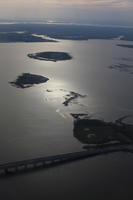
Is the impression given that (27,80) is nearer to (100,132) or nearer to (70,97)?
(70,97)

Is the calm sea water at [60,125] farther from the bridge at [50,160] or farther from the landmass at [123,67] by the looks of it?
the landmass at [123,67]

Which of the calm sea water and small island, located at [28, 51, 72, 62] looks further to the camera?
small island, located at [28, 51, 72, 62]

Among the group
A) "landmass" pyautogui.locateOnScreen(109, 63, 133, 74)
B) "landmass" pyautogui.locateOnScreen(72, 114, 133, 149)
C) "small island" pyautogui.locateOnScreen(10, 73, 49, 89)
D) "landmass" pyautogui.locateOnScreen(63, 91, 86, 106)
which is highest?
"small island" pyautogui.locateOnScreen(10, 73, 49, 89)

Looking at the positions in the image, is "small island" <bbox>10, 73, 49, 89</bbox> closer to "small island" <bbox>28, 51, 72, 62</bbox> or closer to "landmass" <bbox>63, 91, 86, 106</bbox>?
"landmass" <bbox>63, 91, 86, 106</bbox>

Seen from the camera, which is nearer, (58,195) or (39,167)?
(58,195)

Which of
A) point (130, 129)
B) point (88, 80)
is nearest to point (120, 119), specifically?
point (130, 129)

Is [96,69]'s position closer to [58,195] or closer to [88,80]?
[88,80]

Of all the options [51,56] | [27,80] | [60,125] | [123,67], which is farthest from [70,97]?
[51,56]

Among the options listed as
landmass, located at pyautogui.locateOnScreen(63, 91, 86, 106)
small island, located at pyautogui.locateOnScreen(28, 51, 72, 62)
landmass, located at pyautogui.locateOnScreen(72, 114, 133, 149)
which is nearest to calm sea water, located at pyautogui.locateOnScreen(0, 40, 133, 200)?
landmass, located at pyautogui.locateOnScreen(63, 91, 86, 106)
